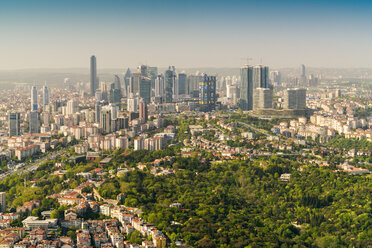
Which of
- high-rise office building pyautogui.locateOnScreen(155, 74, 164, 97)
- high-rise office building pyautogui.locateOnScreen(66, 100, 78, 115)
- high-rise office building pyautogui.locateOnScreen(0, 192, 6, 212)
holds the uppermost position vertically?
high-rise office building pyautogui.locateOnScreen(155, 74, 164, 97)

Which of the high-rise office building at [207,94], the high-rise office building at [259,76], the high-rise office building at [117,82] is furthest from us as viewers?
the high-rise office building at [117,82]

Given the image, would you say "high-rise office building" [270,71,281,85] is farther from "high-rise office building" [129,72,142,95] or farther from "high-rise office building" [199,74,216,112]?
"high-rise office building" [199,74,216,112]

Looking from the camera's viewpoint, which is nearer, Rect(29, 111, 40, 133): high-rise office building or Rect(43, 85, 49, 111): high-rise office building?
Rect(29, 111, 40, 133): high-rise office building

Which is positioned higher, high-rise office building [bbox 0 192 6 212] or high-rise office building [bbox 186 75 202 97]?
high-rise office building [bbox 186 75 202 97]

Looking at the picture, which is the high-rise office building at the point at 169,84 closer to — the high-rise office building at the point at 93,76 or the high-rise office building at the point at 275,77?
the high-rise office building at the point at 93,76

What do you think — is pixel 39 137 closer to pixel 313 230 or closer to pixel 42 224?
pixel 42 224

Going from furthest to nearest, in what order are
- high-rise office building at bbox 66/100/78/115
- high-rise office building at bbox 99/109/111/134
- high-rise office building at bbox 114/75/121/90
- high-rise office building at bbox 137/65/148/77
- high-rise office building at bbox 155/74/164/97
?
high-rise office building at bbox 114/75/121/90, high-rise office building at bbox 137/65/148/77, high-rise office building at bbox 155/74/164/97, high-rise office building at bbox 66/100/78/115, high-rise office building at bbox 99/109/111/134

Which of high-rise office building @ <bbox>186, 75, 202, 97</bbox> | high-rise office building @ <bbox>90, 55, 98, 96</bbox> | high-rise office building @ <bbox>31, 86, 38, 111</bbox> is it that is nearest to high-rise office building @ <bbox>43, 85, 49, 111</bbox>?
high-rise office building @ <bbox>31, 86, 38, 111</bbox>

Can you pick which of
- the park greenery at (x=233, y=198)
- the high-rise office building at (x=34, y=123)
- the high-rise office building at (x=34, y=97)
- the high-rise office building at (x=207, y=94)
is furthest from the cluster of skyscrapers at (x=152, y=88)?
the park greenery at (x=233, y=198)
